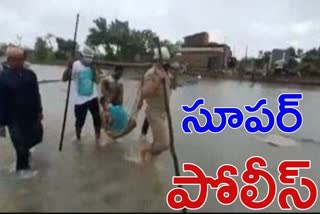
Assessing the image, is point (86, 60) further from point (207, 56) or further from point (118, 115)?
point (207, 56)

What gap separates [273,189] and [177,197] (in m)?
1.64

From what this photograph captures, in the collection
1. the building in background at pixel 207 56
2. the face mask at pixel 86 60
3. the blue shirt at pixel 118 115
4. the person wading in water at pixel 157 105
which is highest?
the face mask at pixel 86 60

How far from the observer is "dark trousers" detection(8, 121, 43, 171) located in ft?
19.3

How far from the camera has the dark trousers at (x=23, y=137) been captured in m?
5.89

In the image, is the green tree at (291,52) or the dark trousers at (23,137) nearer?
the dark trousers at (23,137)

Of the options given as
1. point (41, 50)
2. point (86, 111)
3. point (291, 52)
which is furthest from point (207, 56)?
point (86, 111)

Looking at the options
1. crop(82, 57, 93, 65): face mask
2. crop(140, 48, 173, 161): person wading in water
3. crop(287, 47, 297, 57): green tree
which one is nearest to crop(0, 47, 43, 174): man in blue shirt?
crop(140, 48, 173, 161): person wading in water

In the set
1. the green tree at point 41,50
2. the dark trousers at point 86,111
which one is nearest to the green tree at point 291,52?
the green tree at point 41,50

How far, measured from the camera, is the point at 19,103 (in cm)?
581

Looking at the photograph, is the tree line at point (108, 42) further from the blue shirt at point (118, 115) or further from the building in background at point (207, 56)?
the blue shirt at point (118, 115)

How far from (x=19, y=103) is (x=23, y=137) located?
16.9 inches

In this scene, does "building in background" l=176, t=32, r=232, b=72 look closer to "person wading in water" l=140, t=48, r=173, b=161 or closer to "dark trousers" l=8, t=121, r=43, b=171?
"person wading in water" l=140, t=48, r=173, b=161

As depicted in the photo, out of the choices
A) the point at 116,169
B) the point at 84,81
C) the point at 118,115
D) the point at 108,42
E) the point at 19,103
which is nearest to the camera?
the point at 19,103

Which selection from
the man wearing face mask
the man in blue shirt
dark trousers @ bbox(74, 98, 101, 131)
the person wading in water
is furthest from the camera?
dark trousers @ bbox(74, 98, 101, 131)
